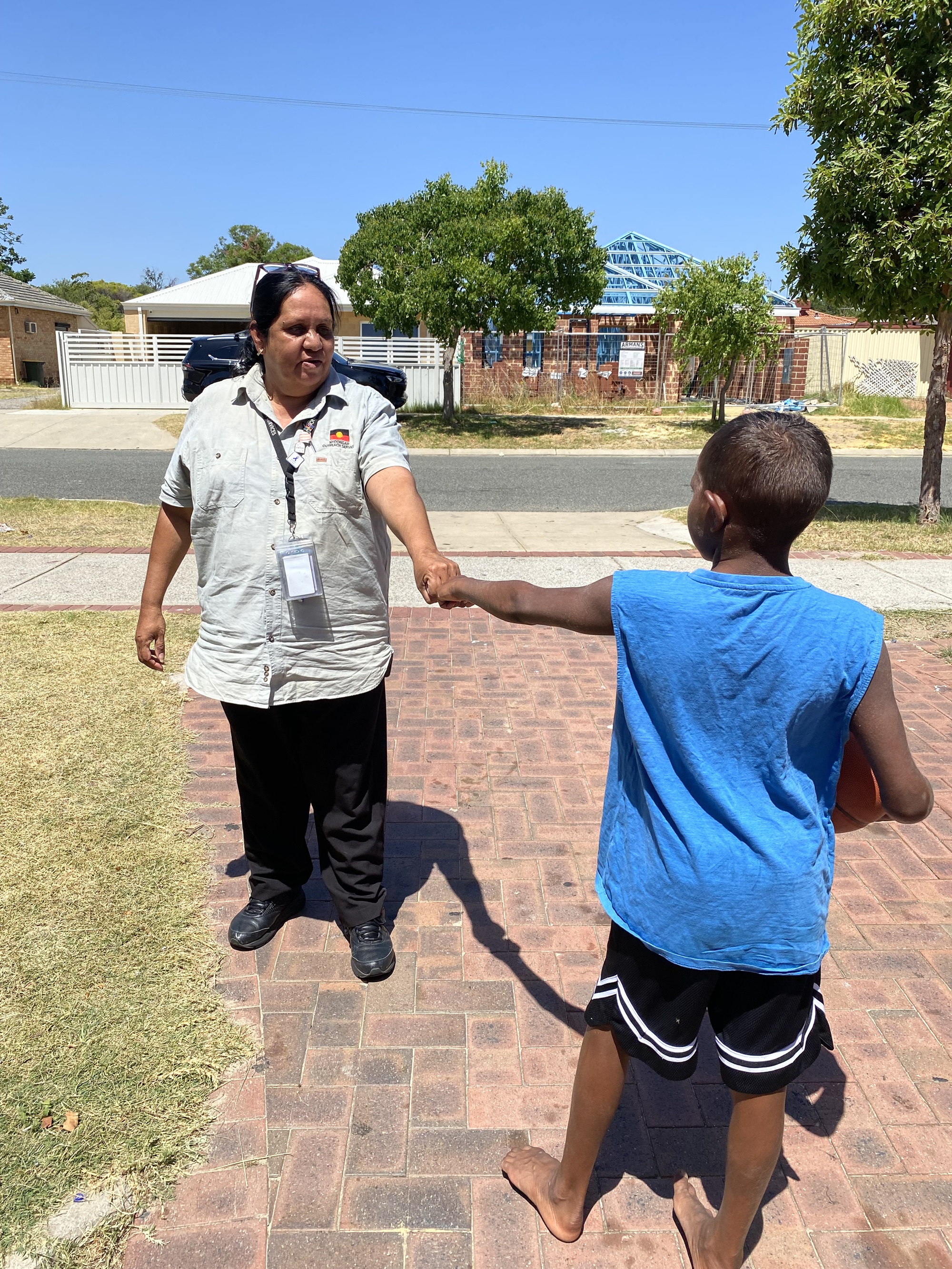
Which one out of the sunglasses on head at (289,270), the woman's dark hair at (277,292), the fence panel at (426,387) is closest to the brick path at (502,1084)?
the woman's dark hair at (277,292)

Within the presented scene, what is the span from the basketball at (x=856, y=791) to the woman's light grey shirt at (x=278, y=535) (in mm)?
1336

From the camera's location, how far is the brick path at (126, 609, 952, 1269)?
203 cm

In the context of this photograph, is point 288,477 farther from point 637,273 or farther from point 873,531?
point 637,273

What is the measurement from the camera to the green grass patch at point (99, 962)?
220 centimetres

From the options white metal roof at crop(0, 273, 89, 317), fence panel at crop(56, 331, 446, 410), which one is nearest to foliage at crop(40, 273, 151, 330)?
white metal roof at crop(0, 273, 89, 317)

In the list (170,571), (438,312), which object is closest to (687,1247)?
(170,571)

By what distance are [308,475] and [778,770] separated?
56.4 inches

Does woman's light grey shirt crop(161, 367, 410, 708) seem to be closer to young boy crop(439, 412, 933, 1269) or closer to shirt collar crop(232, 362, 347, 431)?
shirt collar crop(232, 362, 347, 431)

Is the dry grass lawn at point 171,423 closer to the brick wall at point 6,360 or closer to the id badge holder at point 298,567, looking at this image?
the brick wall at point 6,360

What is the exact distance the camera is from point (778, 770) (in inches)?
63.6

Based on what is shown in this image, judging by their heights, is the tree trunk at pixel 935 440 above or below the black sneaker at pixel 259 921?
above

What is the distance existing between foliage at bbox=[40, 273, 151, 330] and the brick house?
202 inches

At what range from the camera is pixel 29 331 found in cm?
3491

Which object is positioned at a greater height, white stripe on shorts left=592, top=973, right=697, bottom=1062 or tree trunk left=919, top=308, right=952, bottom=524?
tree trunk left=919, top=308, right=952, bottom=524
